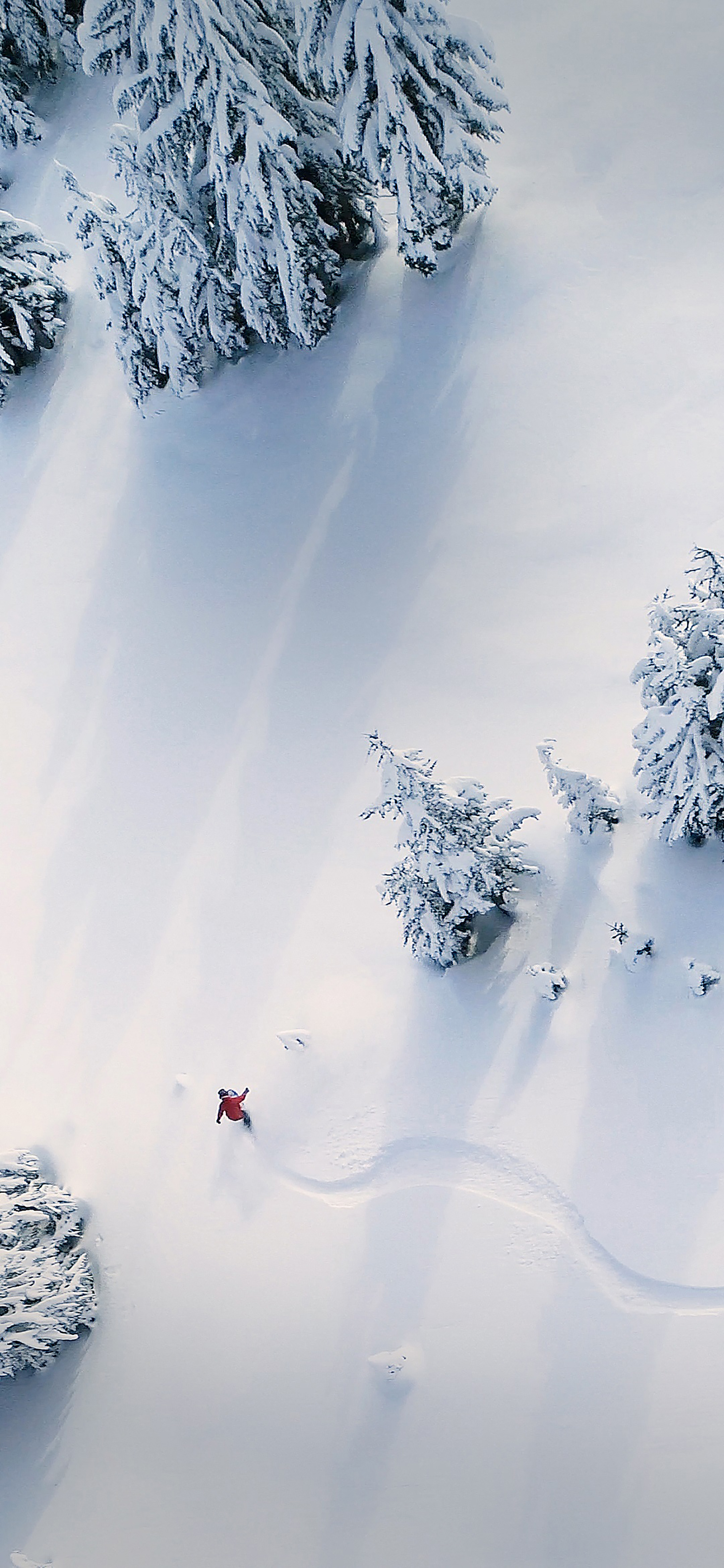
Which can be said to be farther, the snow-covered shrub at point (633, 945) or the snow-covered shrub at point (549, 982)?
the snow-covered shrub at point (549, 982)

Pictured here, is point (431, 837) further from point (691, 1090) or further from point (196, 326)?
point (196, 326)

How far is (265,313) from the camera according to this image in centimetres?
1956

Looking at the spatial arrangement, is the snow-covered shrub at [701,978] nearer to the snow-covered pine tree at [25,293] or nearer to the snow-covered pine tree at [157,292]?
the snow-covered pine tree at [157,292]

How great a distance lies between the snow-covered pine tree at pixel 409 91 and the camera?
16500mm

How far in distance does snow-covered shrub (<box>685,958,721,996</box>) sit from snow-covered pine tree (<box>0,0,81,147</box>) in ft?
80.1

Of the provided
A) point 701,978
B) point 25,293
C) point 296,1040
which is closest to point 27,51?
point 25,293

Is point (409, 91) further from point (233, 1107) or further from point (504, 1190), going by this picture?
point (504, 1190)

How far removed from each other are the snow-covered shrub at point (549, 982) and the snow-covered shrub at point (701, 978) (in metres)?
1.70

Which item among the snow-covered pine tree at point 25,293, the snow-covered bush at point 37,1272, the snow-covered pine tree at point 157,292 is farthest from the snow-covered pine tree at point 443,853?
the snow-covered pine tree at point 25,293

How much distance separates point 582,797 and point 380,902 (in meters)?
3.64

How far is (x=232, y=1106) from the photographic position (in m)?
14.8

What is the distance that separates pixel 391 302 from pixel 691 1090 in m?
15.6

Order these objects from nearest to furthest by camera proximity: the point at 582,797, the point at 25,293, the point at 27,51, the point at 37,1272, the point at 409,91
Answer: the point at 37,1272
the point at 582,797
the point at 409,91
the point at 25,293
the point at 27,51

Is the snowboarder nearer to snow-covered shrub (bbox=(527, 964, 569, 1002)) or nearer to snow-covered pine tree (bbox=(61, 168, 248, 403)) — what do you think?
snow-covered shrub (bbox=(527, 964, 569, 1002))
